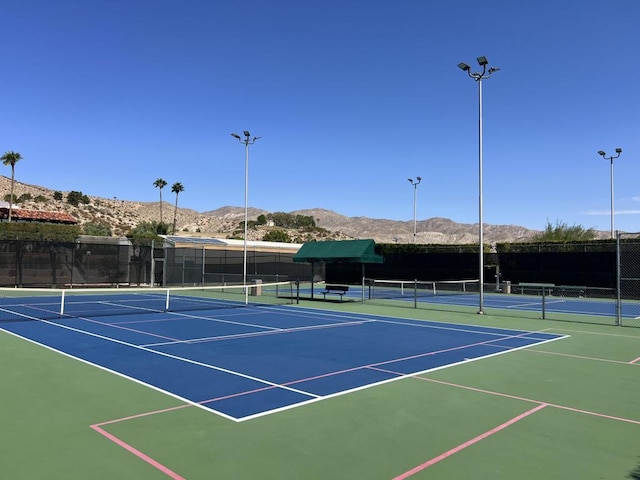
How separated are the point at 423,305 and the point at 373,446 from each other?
21047 mm

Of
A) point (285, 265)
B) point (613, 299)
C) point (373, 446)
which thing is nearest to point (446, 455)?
point (373, 446)

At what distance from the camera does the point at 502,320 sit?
66.0ft

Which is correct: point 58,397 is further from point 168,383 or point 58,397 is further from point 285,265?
point 285,265

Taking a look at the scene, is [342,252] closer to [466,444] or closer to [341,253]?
[341,253]

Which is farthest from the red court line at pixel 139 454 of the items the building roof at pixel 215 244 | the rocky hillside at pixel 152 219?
the rocky hillside at pixel 152 219

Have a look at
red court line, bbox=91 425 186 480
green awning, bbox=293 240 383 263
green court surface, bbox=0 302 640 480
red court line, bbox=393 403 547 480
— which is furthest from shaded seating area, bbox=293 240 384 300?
red court line, bbox=91 425 186 480

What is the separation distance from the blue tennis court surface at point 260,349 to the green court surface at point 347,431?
56 cm

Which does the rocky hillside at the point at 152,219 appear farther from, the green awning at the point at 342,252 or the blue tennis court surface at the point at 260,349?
the blue tennis court surface at the point at 260,349

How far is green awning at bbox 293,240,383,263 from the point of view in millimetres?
27609

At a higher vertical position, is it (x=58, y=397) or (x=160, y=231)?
(x=160, y=231)

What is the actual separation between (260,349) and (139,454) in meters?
6.96

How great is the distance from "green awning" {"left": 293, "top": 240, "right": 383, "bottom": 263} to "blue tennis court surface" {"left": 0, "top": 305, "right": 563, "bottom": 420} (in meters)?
7.55

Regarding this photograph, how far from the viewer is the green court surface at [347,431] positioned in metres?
5.32

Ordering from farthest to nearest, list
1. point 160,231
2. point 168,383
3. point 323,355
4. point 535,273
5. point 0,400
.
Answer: point 160,231 → point 535,273 → point 323,355 → point 168,383 → point 0,400
